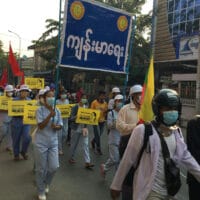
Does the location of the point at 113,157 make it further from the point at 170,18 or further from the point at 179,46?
the point at 170,18

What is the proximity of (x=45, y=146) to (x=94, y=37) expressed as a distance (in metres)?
1.73

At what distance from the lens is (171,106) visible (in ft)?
10.0

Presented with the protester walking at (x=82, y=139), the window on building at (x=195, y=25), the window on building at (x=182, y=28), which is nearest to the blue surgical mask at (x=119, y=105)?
the protester walking at (x=82, y=139)

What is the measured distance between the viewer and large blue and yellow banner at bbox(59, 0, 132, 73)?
19.3 ft

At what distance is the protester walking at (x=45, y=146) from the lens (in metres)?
5.63

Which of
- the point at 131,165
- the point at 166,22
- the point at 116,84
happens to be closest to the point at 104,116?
the point at 131,165

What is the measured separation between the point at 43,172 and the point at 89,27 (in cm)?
216

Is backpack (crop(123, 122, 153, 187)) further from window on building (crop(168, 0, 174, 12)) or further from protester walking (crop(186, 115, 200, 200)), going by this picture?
window on building (crop(168, 0, 174, 12))

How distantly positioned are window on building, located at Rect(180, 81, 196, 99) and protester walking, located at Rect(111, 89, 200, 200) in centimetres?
2219

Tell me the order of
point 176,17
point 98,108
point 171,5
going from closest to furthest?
1. point 98,108
2. point 176,17
3. point 171,5

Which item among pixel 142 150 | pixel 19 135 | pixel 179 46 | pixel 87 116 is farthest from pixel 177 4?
pixel 142 150

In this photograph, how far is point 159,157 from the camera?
2.98 meters

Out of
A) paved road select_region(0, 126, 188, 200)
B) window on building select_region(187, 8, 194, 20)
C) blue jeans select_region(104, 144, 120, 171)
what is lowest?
paved road select_region(0, 126, 188, 200)

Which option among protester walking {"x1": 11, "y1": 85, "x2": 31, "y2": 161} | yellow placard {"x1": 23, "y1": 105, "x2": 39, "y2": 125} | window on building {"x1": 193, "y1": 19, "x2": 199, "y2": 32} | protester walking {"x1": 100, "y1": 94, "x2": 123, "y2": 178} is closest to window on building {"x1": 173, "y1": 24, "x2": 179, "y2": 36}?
window on building {"x1": 193, "y1": 19, "x2": 199, "y2": 32}
